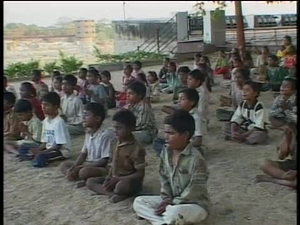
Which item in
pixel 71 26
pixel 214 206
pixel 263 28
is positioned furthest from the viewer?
pixel 263 28

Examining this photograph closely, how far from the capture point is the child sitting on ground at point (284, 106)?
4.62 m

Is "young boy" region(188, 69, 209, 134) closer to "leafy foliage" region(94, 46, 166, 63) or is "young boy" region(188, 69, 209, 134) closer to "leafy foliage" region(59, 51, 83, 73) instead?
"leafy foliage" region(59, 51, 83, 73)

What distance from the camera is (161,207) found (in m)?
2.70

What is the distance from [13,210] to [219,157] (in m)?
1.67

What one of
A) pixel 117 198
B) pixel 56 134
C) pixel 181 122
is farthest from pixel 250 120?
pixel 181 122

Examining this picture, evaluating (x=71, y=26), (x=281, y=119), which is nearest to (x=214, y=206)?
(x=281, y=119)

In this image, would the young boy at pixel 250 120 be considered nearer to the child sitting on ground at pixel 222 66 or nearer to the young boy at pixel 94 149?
the young boy at pixel 94 149

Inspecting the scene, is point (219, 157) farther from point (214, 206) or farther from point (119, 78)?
point (119, 78)

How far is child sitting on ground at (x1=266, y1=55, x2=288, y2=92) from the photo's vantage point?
22.8 feet

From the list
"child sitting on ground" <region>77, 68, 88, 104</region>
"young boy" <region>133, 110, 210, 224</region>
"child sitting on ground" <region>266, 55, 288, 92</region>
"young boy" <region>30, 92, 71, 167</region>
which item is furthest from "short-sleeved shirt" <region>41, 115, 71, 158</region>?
"child sitting on ground" <region>266, 55, 288, 92</region>

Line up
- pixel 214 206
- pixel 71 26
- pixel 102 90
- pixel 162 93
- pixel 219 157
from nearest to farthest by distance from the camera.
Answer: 1. pixel 214 206
2. pixel 219 157
3. pixel 102 90
4. pixel 162 93
5. pixel 71 26

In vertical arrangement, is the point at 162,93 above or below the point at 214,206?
above

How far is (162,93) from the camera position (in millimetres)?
7570

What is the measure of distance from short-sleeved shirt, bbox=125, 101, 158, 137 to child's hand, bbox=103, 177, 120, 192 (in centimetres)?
123
